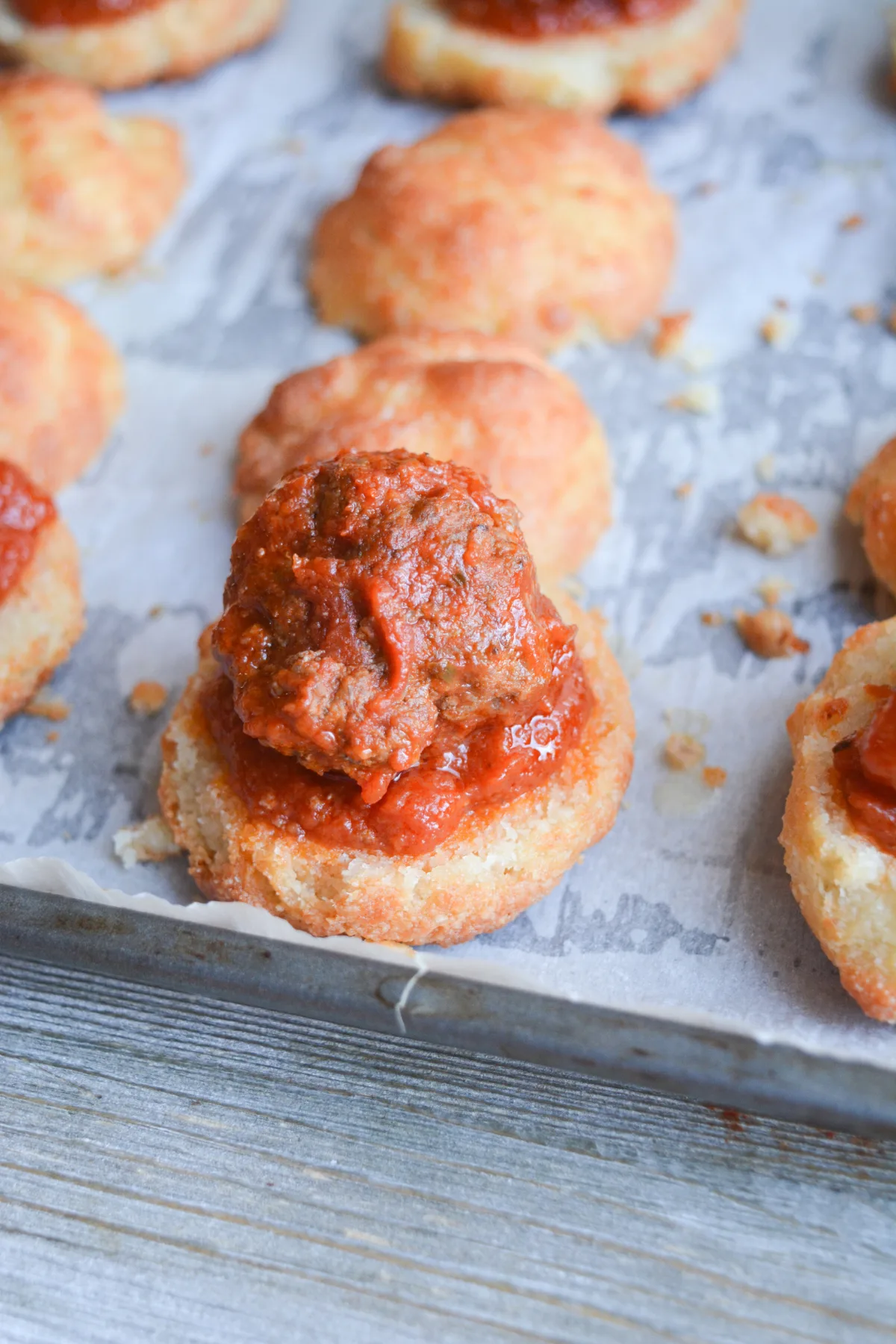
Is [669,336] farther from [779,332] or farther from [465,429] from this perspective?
[465,429]

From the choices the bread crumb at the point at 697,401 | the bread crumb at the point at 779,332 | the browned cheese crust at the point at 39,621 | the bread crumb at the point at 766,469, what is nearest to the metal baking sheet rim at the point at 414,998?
the browned cheese crust at the point at 39,621

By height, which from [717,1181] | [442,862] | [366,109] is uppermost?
[366,109]

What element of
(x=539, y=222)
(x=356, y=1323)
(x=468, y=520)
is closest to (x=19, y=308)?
(x=539, y=222)

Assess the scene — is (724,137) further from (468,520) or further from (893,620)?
(468,520)

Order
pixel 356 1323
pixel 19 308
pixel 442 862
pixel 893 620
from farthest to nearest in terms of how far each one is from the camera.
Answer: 1. pixel 19 308
2. pixel 893 620
3. pixel 442 862
4. pixel 356 1323

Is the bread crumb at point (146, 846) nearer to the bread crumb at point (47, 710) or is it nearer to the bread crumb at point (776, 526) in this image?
the bread crumb at point (47, 710)

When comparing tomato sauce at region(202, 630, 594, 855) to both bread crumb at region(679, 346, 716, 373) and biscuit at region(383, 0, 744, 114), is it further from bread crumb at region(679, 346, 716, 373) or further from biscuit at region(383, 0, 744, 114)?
biscuit at region(383, 0, 744, 114)
